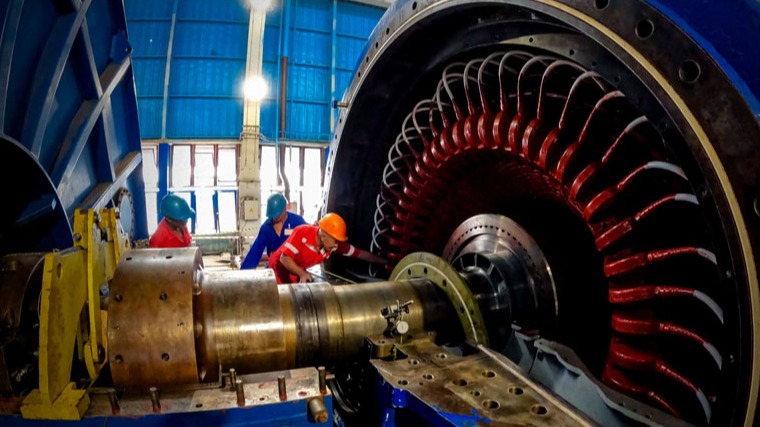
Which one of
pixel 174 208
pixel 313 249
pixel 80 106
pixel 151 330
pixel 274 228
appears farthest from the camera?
pixel 274 228

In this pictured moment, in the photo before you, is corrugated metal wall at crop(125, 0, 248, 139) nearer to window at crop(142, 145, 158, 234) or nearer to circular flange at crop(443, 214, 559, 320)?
window at crop(142, 145, 158, 234)

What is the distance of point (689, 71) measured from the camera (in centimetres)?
96

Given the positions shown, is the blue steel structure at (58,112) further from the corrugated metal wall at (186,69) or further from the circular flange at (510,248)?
the corrugated metal wall at (186,69)

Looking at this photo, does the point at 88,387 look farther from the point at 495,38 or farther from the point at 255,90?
the point at 255,90

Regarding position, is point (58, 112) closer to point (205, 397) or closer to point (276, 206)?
point (205, 397)

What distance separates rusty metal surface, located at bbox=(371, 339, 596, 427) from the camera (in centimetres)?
126

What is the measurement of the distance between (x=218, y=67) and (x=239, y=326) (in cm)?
1130

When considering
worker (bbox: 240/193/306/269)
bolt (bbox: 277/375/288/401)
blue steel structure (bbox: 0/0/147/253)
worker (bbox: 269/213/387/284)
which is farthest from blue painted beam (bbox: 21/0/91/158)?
worker (bbox: 240/193/306/269)

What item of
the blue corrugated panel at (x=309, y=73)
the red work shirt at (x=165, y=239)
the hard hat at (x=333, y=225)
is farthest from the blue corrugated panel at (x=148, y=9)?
the hard hat at (x=333, y=225)

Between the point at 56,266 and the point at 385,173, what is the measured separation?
2.00 metres

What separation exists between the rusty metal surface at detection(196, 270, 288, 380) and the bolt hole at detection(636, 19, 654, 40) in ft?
4.63

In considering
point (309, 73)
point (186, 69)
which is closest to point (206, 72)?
point (186, 69)

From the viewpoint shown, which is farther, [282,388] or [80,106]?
[80,106]

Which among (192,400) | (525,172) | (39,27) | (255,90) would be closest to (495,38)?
(525,172)
